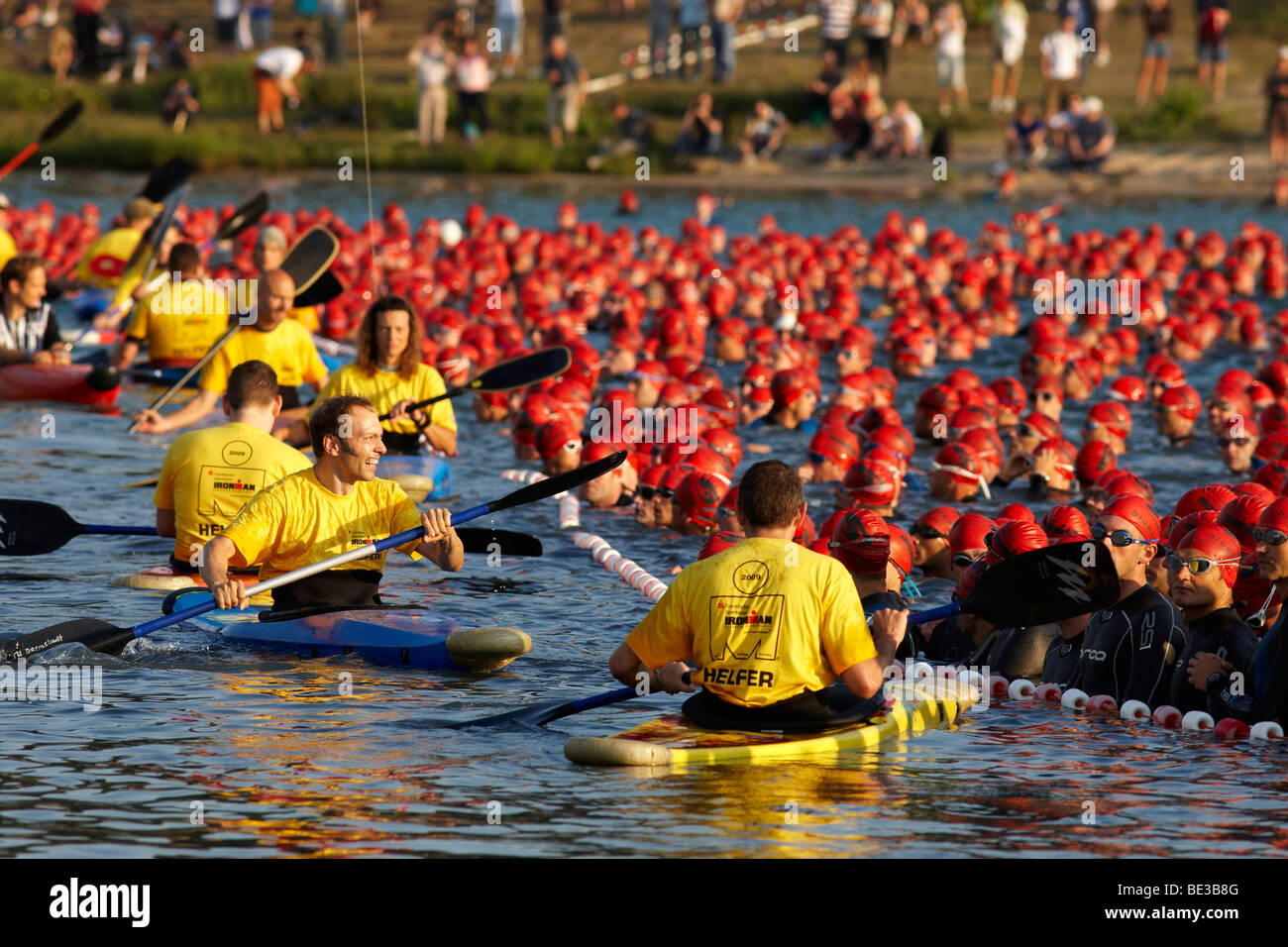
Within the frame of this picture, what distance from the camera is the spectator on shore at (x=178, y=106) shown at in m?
40.0

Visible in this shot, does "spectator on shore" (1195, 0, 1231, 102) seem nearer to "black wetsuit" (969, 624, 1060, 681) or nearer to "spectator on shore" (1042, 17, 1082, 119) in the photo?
"spectator on shore" (1042, 17, 1082, 119)

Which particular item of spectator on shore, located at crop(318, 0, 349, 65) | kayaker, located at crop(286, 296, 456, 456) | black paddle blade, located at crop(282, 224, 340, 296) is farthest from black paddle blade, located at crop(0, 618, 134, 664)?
spectator on shore, located at crop(318, 0, 349, 65)

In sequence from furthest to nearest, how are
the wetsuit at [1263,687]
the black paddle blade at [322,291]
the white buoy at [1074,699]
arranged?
the black paddle blade at [322,291]
the white buoy at [1074,699]
the wetsuit at [1263,687]

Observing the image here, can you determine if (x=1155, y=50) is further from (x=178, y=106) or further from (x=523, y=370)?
(x=523, y=370)

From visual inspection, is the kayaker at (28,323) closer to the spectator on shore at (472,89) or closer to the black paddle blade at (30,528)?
the black paddle blade at (30,528)

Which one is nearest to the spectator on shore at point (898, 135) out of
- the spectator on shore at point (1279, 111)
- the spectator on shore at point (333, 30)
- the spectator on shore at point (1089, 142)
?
the spectator on shore at point (1089, 142)

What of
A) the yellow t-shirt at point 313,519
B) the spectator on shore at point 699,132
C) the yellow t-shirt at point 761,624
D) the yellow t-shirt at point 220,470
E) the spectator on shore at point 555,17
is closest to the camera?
the yellow t-shirt at point 761,624

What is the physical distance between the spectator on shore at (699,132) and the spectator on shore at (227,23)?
11424 millimetres

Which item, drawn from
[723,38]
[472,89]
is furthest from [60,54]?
[723,38]

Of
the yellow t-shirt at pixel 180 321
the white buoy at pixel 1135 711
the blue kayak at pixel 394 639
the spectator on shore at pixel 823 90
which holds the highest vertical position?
the spectator on shore at pixel 823 90

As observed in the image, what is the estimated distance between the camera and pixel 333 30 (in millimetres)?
42375

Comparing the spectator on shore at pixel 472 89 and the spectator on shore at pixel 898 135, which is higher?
the spectator on shore at pixel 472 89

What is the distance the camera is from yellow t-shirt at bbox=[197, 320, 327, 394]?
547 inches
